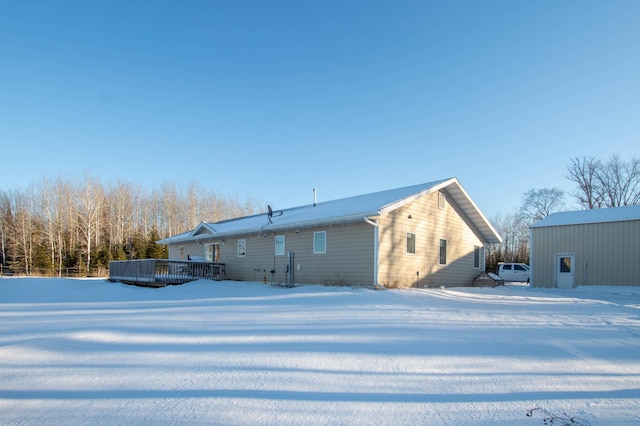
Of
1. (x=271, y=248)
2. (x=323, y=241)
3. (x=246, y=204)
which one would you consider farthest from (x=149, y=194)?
(x=323, y=241)

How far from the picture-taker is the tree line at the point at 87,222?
39.3 metres

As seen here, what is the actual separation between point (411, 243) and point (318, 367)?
36.0 feet

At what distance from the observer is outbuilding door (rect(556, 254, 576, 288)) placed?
1861 cm

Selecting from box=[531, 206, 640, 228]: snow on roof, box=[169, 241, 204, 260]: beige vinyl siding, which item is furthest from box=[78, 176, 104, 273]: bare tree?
box=[531, 206, 640, 228]: snow on roof

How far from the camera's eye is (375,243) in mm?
13445

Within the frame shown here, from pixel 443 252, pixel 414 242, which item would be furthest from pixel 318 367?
pixel 443 252

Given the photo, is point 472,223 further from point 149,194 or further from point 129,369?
point 149,194

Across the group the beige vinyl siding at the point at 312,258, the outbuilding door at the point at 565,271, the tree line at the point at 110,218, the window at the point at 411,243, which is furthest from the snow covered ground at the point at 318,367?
the tree line at the point at 110,218

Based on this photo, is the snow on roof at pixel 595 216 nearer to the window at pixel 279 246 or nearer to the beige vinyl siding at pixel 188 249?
the window at pixel 279 246

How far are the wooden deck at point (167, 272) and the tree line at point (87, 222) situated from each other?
20969 millimetres

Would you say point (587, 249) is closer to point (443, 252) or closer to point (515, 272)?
point (443, 252)

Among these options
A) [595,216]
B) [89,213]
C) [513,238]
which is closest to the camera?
[595,216]

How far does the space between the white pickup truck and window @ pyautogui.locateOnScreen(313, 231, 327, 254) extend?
1772cm

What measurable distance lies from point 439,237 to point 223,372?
1374cm
